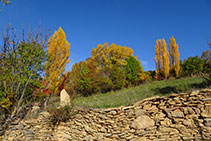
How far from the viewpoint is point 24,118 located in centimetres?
561

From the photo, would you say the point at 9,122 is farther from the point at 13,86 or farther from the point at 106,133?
the point at 106,133

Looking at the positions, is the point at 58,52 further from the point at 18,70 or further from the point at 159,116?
the point at 159,116

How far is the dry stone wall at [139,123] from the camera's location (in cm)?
397

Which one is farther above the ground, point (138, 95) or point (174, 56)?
point (174, 56)

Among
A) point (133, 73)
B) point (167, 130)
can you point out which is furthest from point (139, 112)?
point (133, 73)

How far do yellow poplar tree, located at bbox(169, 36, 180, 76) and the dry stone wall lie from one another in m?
14.8

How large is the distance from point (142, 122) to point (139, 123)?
0.34 feet

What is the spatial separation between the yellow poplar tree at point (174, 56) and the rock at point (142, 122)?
15.3m

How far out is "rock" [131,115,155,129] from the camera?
4463 mm

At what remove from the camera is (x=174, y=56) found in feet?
59.0

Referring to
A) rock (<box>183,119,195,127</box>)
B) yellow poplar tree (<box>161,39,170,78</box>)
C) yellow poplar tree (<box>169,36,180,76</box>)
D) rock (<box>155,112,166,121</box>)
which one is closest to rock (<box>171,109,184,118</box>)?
rock (<box>183,119,195,127</box>)

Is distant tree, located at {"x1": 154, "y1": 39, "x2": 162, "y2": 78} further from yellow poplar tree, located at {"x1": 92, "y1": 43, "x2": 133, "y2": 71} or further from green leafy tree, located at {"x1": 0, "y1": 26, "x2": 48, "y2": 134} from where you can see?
green leafy tree, located at {"x1": 0, "y1": 26, "x2": 48, "y2": 134}

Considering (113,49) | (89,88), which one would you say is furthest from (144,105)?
(113,49)

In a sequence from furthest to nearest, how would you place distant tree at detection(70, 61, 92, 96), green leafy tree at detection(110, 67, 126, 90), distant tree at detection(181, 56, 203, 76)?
distant tree at detection(181, 56, 203, 76), green leafy tree at detection(110, 67, 126, 90), distant tree at detection(70, 61, 92, 96)
